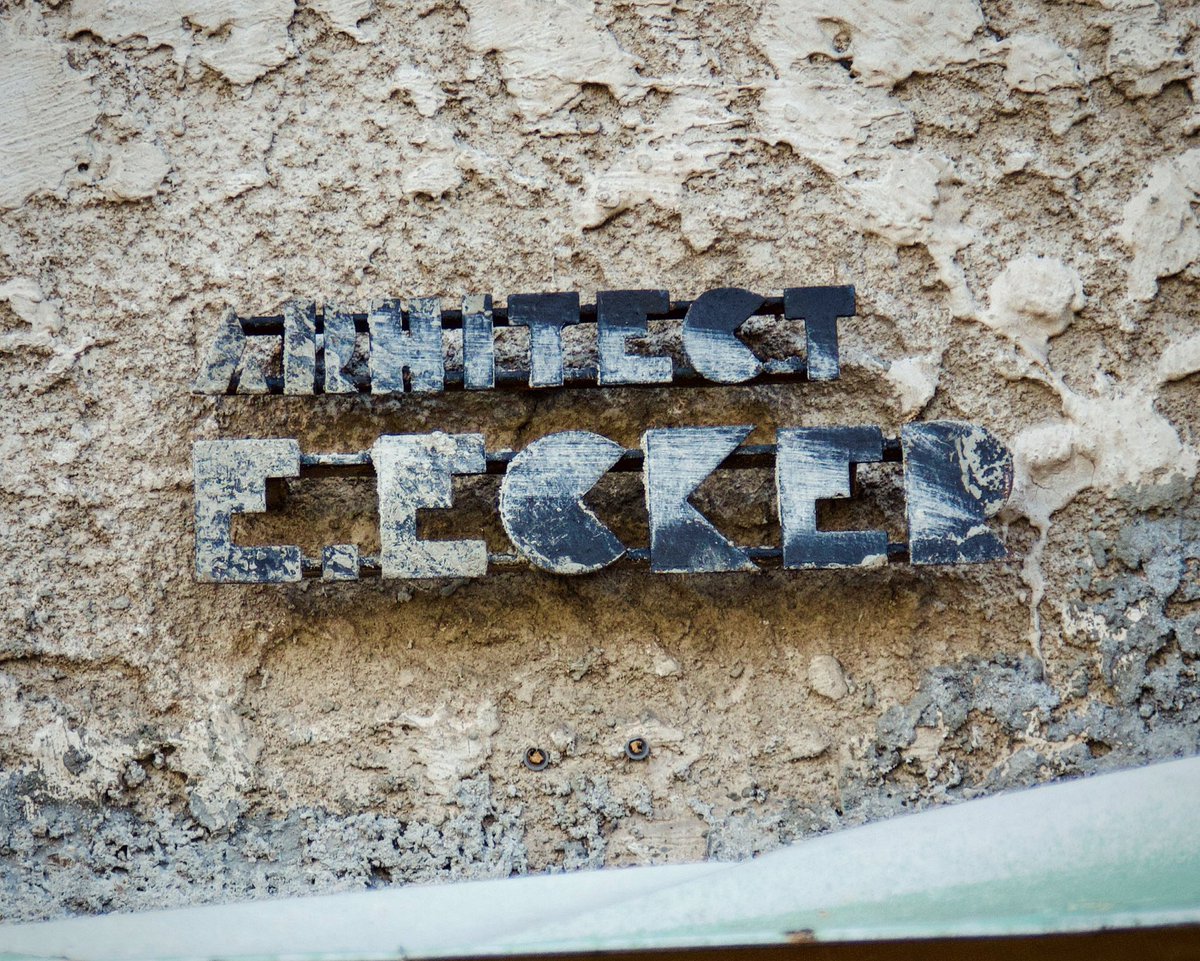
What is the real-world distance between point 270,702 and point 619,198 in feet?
2.97

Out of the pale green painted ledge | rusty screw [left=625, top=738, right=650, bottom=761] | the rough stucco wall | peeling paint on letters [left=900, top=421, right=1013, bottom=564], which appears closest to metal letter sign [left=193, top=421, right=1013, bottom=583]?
peeling paint on letters [left=900, top=421, right=1013, bottom=564]

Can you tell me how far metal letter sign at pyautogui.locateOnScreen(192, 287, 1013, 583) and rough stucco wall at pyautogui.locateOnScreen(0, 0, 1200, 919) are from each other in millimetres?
118

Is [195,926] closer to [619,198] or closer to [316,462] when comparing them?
[316,462]

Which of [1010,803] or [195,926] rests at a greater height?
[1010,803]

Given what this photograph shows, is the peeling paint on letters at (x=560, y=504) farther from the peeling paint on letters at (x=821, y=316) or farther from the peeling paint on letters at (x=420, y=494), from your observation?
the peeling paint on letters at (x=821, y=316)

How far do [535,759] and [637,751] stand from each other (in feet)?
0.48

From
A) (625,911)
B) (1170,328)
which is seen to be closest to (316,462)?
(625,911)

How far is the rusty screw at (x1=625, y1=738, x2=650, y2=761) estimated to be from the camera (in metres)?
1.59

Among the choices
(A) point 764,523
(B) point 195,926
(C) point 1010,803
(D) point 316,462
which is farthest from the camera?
(A) point 764,523

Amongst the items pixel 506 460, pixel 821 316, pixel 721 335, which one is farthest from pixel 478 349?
pixel 821 316

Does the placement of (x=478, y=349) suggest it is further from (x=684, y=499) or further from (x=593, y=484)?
(x=684, y=499)

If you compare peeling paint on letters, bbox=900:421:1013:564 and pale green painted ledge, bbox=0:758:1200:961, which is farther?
peeling paint on letters, bbox=900:421:1013:564

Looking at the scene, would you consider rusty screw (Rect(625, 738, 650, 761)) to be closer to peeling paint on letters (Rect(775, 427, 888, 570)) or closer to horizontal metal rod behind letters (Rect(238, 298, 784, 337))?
peeling paint on letters (Rect(775, 427, 888, 570))

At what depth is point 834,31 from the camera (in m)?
1.69
